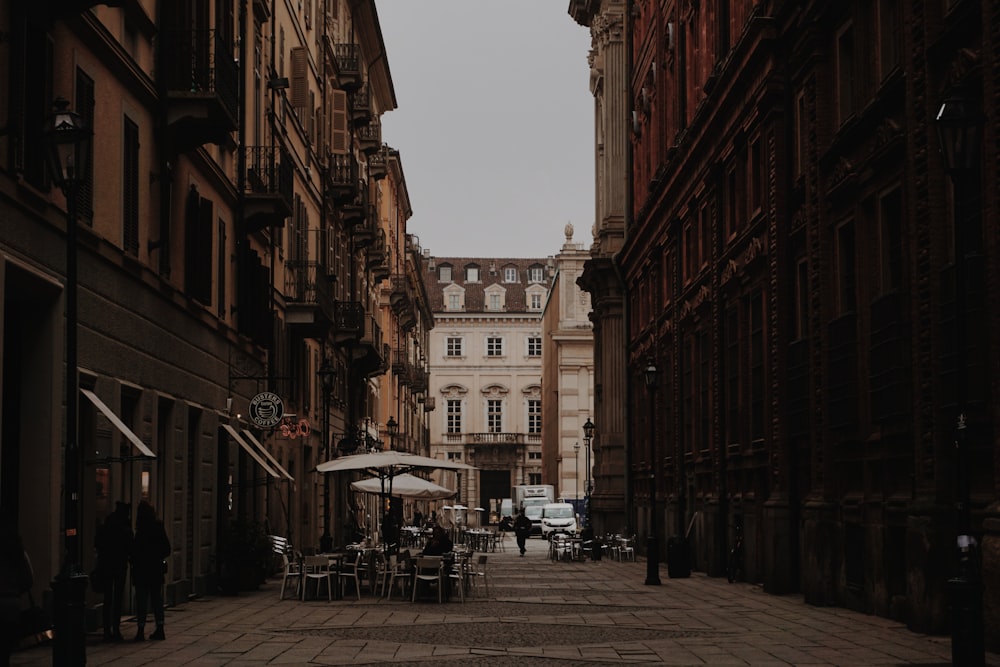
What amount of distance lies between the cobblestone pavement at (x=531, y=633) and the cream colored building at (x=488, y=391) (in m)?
107

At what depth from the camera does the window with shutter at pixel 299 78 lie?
41.8 meters

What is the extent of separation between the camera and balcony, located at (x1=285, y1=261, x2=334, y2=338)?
1576 inches

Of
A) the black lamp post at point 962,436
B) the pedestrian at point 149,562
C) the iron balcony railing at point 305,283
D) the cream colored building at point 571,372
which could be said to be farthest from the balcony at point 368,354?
the cream colored building at point 571,372

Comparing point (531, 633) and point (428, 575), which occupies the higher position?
point (428, 575)

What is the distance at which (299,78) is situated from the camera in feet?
138

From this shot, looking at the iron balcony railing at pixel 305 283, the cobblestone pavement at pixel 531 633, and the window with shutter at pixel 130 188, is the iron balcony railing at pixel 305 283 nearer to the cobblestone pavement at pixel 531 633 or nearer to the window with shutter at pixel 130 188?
the cobblestone pavement at pixel 531 633

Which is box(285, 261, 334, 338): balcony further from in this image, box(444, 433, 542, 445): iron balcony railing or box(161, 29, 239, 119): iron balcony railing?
box(444, 433, 542, 445): iron balcony railing

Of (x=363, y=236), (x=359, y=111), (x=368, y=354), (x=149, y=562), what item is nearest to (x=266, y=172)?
(x=149, y=562)

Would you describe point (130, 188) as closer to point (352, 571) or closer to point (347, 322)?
point (352, 571)

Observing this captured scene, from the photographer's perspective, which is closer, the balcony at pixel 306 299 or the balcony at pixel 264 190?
the balcony at pixel 264 190

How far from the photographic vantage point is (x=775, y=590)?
94.7 feet

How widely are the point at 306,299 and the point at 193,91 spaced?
57.2 feet

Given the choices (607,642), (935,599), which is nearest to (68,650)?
(607,642)

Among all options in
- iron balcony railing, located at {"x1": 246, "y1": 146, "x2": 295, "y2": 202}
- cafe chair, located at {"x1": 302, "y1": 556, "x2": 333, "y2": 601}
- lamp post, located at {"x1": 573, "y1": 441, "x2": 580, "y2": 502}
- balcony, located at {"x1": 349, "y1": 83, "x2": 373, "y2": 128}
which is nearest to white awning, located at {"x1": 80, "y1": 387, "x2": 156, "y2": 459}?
cafe chair, located at {"x1": 302, "y1": 556, "x2": 333, "y2": 601}
